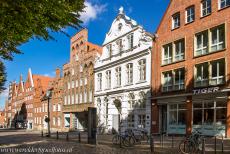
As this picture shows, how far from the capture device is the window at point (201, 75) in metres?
26.4

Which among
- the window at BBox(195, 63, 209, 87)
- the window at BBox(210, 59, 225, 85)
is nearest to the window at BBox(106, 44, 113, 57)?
the window at BBox(195, 63, 209, 87)

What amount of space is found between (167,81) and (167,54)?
8.64 feet

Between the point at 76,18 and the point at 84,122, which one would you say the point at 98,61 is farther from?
the point at 76,18

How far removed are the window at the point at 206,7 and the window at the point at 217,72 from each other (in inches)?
172

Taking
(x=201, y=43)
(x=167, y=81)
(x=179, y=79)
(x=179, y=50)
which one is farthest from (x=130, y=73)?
(x=201, y=43)

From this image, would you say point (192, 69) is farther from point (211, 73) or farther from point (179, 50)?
point (179, 50)

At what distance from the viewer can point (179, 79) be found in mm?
29234

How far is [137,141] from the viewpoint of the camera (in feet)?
71.5

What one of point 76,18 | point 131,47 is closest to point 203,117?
point 131,47

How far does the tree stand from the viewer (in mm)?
7793

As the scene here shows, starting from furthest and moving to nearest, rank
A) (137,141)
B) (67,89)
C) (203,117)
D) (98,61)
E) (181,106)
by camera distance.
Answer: (67,89) < (98,61) < (181,106) < (203,117) < (137,141)

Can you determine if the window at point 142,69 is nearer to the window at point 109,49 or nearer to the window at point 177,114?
the window at point 177,114

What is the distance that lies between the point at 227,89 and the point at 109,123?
1874cm

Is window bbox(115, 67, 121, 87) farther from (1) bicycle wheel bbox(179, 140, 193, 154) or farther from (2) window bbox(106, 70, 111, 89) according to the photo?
(1) bicycle wheel bbox(179, 140, 193, 154)
